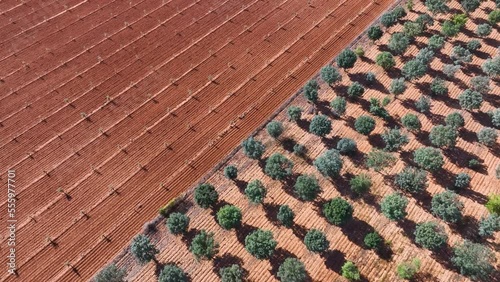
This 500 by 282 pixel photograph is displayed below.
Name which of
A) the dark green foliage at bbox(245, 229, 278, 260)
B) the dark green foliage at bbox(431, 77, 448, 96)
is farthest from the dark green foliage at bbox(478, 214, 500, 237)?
the dark green foliage at bbox(245, 229, 278, 260)

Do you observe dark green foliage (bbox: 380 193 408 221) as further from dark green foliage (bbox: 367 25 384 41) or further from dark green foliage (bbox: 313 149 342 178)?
dark green foliage (bbox: 367 25 384 41)

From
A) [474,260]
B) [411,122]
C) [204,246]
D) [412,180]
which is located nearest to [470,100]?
[411,122]

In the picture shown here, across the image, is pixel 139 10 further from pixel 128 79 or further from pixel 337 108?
pixel 337 108

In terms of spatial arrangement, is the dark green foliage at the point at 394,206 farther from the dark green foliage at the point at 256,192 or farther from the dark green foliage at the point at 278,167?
the dark green foliage at the point at 256,192

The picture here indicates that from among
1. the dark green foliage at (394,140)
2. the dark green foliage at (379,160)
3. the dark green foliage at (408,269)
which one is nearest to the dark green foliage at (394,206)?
the dark green foliage at (408,269)

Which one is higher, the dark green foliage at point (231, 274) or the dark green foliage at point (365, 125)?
the dark green foliage at point (365, 125)

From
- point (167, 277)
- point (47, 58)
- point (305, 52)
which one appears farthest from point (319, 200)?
point (47, 58)
